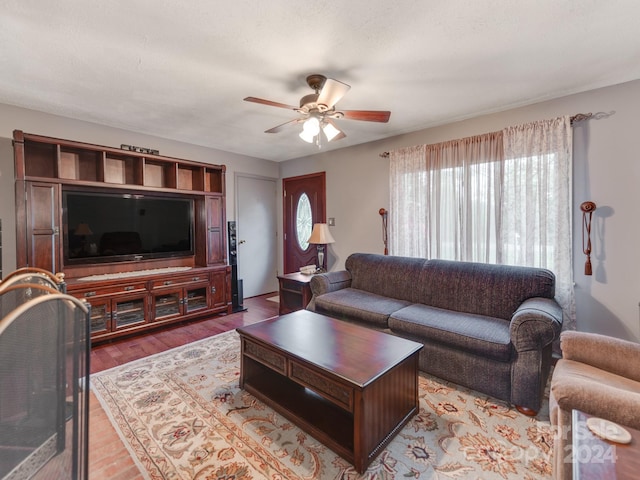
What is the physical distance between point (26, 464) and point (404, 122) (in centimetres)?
367

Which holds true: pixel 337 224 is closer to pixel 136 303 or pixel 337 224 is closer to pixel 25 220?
pixel 136 303

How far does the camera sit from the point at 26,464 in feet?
2.58

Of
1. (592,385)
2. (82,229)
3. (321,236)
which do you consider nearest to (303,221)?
(321,236)

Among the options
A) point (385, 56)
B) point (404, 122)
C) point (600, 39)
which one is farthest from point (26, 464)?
point (404, 122)

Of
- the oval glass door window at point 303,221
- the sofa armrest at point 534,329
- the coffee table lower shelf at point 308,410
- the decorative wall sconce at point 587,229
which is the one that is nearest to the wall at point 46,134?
the oval glass door window at point 303,221

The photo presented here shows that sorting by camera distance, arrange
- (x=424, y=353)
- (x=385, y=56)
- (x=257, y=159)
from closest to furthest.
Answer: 1. (x=385, y=56)
2. (x=424, y=353)
3. (x=257, y=159)

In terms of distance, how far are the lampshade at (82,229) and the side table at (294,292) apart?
2205 millimetres

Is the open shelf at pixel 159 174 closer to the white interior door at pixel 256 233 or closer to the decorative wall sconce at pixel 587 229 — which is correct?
the white interior door at pixel 256 233

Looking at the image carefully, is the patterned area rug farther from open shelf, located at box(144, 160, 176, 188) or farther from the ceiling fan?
open shelf, located at box(144, 160, 176, 188)

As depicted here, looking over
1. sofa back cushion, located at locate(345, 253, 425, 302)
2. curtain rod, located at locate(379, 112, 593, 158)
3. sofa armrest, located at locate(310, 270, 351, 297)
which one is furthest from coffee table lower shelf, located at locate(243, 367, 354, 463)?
curtain rod, located at locate(379, 112, 593, 158)

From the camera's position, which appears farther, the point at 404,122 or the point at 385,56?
the point at 404,122

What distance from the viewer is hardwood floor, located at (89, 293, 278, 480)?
156cm

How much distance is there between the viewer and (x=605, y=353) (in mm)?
1616

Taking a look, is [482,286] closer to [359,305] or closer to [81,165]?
[359,305]
